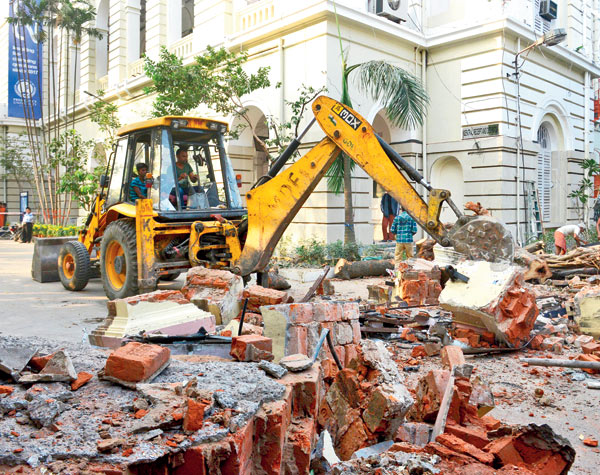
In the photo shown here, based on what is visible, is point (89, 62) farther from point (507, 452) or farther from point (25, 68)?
point (507, 452)

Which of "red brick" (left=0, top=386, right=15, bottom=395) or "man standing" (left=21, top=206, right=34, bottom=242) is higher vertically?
"man standing" (left=21, top=206, right=34, bottom=242)

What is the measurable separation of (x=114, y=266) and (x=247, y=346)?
516 cm

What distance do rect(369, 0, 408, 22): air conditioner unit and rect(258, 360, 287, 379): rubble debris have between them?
13348 mm

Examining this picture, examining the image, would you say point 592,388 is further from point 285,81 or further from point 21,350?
point 285,81

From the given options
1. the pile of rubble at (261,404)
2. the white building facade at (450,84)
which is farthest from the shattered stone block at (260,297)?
the white building facade at (450,84)

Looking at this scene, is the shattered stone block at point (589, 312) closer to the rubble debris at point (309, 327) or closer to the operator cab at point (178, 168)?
the rubble debris at point (309, 327)

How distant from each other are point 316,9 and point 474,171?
6.05m

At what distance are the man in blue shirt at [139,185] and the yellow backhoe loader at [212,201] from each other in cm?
4

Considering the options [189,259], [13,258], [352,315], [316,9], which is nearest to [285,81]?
[316,9]

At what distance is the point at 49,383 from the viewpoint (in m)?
2.31

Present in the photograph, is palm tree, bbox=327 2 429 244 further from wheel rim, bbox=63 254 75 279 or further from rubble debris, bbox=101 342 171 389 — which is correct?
rubble debris, bbox=101 342 171 389

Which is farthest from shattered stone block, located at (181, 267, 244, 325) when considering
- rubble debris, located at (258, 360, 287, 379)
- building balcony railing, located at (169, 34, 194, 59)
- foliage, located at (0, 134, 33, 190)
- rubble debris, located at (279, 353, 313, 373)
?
foliage, located at (0, 134, 33, 190)

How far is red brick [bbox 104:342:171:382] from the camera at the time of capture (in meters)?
2.35

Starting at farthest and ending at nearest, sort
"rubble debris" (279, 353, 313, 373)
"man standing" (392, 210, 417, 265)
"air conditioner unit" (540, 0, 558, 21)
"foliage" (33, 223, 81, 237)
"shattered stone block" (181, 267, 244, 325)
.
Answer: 1. "foliage" (33, 223, 81, 237)
2. "air conditioner unit" (540, 0, 558, 21)
3. "man standing" (392, 210, 417, 265)
4. "shattered stone block" (181, 267, 244, 325)
5. "rubble debris" (279, 353, 313, 373)
